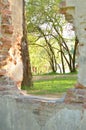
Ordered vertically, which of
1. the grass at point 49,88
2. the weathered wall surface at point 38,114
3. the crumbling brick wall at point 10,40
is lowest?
the grass at point 49,88

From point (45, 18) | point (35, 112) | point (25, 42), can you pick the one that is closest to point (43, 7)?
point (45, 18)

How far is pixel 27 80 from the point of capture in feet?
44.7

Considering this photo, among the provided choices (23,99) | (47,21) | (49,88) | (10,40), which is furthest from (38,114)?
(47,21)

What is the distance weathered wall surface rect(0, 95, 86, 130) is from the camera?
5.08 m

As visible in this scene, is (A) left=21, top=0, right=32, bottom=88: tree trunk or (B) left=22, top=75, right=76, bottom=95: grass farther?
(A) left=21, top=0, right=32, bottom=88: tree trunk

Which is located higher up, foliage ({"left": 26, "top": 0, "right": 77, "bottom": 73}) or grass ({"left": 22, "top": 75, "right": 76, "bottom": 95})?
foliage ({"left": 26, "top": 0, "right": 77, "bottom": 73})

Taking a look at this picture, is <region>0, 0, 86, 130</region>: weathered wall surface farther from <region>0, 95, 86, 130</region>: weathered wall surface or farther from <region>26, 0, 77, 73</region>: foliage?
<region>26, 0, 77, 73</region>: foliage

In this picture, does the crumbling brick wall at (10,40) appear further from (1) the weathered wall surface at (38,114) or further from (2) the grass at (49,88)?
(2) the grass at (49,88)

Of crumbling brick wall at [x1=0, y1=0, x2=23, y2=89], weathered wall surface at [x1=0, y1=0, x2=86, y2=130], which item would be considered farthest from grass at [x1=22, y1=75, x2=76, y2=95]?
weathered wall surface at [x1=0, y1=0, x2=86, y2=130]

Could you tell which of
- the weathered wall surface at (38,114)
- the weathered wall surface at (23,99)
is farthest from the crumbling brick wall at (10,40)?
the weathered wall surface at (38,114)

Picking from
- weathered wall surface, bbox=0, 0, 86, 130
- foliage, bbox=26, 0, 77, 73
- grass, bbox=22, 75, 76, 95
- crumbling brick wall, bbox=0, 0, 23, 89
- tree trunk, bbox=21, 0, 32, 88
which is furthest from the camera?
foliage, bbox=26, 0, 77, 73

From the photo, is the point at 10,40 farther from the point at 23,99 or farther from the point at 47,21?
the point at 47,21

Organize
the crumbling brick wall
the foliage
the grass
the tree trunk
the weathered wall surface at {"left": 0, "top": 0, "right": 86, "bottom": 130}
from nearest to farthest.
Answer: the weathered wall surface at {"left": 0, "top": 0, "right": 86, "bottom": 130} → the crumbling brick wall → the grass → the tree trunk → the foliage

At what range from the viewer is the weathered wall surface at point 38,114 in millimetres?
5078
